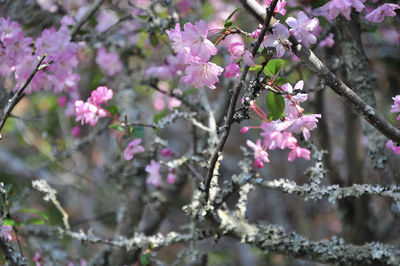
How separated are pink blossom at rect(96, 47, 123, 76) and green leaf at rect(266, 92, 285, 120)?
1.49 metres

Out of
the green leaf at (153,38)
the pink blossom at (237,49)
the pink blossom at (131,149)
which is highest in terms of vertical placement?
the green leaf at (153,38)

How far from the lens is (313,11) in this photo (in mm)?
1314

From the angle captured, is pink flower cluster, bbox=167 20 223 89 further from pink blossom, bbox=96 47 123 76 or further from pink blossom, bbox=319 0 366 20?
pink blossom, bbox=96 47 123 76

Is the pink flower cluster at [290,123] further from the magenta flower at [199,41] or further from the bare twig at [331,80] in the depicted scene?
the magenta flower at [199,41]

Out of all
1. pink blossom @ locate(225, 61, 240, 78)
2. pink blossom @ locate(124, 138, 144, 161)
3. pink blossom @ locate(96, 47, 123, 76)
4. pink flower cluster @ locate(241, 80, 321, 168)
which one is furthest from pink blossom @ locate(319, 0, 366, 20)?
pink blossom @ locate(96, 47, 123, 76)

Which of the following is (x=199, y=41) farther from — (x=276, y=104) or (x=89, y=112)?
(x=89, y=112)

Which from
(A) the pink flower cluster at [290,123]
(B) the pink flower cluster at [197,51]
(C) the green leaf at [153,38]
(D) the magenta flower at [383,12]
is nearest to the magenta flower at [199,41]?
(B) the pink flower cluster at [197,51]

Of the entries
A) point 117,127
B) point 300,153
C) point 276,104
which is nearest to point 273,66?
point 276,104

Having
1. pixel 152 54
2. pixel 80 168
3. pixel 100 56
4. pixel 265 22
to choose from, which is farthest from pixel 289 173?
pixel 265 22

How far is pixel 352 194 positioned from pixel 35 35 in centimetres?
150

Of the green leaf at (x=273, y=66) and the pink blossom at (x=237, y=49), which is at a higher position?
the green leaf at (x=273, y=66)

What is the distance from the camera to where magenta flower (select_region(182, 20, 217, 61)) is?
0.86 metres

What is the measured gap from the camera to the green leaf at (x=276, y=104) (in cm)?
96

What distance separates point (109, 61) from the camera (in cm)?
228
